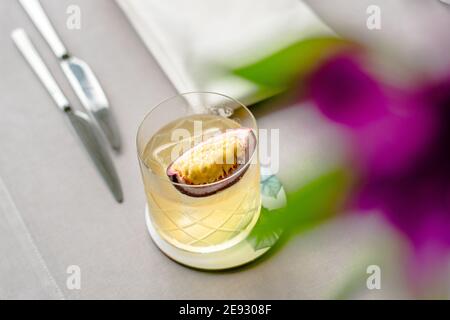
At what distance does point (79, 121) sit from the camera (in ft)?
1.39

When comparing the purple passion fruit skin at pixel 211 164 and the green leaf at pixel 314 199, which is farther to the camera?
the purple passion fruit skin at pixel 211 164

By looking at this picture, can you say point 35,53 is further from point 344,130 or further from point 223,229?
point 344,130

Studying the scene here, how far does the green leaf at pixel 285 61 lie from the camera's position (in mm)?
110

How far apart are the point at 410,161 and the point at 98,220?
1.02 ft

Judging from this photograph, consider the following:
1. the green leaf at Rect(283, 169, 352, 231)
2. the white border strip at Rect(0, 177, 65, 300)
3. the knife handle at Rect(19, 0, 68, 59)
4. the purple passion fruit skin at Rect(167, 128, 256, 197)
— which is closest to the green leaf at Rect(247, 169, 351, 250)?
the green leaf at Rect(283, 169, 352, 231)

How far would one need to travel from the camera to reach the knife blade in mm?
397

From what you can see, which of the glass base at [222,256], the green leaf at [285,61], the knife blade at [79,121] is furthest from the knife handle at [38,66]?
the green leaf at [285,61]

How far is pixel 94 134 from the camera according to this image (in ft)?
1.37

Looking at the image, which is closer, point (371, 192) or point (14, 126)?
point (371, 192)

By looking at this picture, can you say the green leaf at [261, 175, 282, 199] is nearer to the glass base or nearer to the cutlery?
the glass base

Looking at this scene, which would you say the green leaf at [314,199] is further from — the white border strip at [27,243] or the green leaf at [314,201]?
the white border strip at [27,243]

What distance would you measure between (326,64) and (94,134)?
0.33 meters

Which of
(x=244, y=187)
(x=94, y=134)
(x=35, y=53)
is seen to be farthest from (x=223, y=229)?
(x=35, y=53)

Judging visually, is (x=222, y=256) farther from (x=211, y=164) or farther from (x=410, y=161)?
(x=410, y=161)
